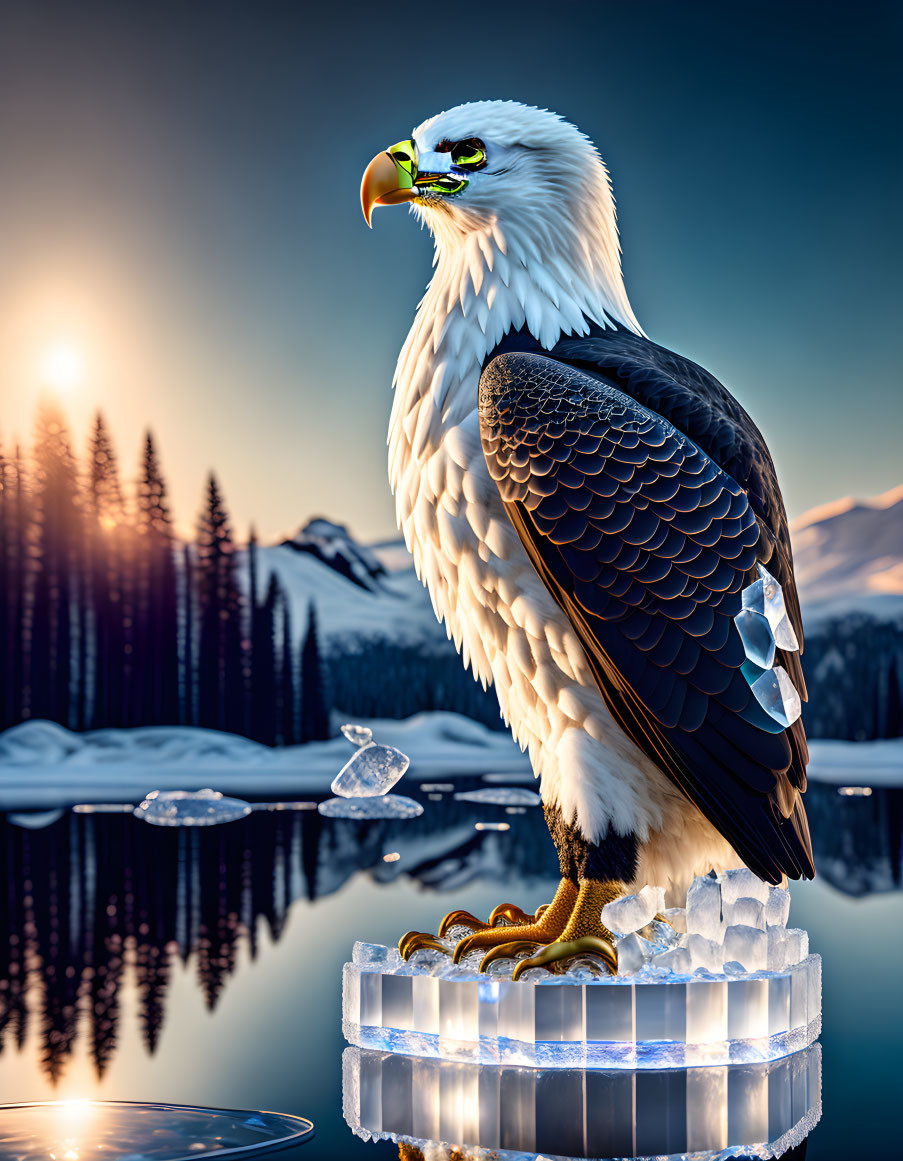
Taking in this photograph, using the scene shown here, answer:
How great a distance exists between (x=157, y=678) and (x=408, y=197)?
495 centimetres

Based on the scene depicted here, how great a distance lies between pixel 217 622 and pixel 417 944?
514 centimetres

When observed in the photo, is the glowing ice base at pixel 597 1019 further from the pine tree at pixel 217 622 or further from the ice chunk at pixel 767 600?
the pine tree at pixel 217 622

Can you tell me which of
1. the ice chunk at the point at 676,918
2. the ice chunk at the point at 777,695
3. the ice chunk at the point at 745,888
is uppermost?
the ice chunk at the point at 777,695

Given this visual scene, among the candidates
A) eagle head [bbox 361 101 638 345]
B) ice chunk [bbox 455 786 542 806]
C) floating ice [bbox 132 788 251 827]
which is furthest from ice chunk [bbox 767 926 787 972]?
ice chunk [bbox 455 786 542 806]

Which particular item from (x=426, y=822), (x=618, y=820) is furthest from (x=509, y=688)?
(x=426, y=822)

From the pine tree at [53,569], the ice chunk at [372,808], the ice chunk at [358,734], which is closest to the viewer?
the ice chunk at [358,734]

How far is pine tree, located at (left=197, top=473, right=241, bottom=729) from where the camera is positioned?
22.3ft

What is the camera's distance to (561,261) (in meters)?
2.42

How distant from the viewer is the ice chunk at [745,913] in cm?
208

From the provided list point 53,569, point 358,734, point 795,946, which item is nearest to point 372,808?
point 358,734

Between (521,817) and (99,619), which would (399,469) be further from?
(99,619)

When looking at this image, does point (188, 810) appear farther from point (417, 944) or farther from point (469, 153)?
point (469, 153)

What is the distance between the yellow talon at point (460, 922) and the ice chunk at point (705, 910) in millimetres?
482

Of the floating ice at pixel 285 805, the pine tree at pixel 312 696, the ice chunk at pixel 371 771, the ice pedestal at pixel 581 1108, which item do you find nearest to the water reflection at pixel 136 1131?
the ice pedestal at pixel 581 1108
